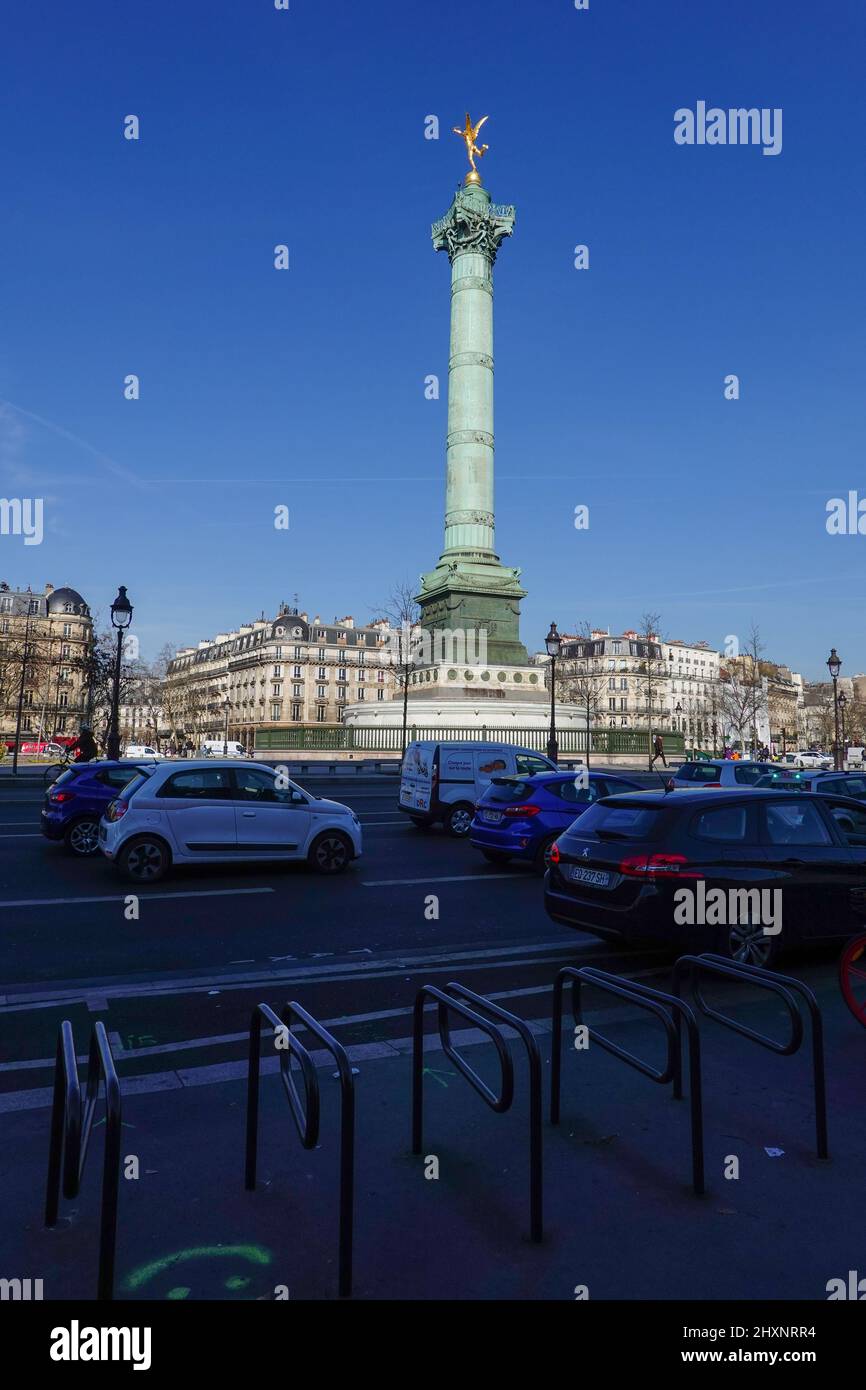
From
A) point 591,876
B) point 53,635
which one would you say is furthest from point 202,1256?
point 53,635

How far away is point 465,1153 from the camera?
4.20m

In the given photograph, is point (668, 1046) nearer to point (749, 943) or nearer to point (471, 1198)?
point (471, 1198)

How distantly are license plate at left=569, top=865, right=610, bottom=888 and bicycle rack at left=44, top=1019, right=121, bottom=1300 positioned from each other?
490 cm

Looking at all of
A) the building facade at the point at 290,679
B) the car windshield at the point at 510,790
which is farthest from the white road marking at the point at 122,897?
the building facade at the point at 290,679

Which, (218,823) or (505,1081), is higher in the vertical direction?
(218,823)

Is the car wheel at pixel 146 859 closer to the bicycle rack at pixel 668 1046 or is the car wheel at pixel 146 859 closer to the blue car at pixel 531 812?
the blue car at pixel 531 812

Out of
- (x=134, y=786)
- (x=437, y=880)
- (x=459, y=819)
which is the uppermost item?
(x=134, y=786)

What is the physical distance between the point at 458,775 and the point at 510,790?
4700mm

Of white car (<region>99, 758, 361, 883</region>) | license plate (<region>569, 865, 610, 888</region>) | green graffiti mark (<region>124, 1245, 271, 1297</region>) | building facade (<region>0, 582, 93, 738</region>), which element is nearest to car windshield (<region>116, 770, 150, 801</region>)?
white car (<region>99, 758, 361, 883</region>)

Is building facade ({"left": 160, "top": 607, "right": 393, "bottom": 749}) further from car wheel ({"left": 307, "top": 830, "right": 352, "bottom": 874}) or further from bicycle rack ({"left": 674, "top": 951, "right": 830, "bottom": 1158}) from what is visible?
bicycle rack ({"left": 674, "top": 951, "right": 830, "bottom": 1158})

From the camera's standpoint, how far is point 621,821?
26.6ft

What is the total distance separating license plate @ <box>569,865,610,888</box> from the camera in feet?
25.4
